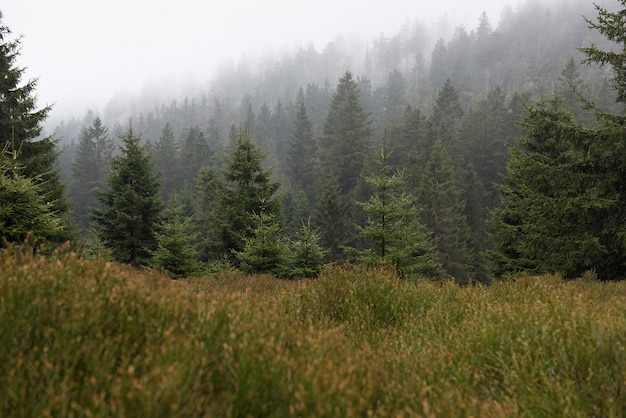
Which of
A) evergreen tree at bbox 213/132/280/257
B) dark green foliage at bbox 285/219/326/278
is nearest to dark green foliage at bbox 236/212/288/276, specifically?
dark green foliage at bbox 285/219/326/278

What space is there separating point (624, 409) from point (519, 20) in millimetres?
129528

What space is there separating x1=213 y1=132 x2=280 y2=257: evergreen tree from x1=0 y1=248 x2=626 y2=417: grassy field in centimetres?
1366

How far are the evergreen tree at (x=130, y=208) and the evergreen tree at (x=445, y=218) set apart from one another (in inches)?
934

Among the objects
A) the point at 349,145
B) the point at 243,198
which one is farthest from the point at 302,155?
the point at 243,198

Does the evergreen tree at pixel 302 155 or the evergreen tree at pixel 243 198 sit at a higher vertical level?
the evergreen tree at pixel 302 155

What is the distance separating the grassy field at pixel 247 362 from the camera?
192cm

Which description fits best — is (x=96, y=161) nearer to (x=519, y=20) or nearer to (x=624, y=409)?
(x=624, y=409)

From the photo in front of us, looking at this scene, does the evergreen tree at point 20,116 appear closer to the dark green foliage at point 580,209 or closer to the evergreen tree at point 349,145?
the dark green foliage at point 580,209

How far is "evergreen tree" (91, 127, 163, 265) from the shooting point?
60.9 ft

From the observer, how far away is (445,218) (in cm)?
3212

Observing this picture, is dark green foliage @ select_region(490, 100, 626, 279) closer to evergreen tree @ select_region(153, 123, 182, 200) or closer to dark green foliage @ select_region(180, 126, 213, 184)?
dark green foliage @ select_region(180, 126, 213, 184)

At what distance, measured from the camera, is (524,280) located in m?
6.92

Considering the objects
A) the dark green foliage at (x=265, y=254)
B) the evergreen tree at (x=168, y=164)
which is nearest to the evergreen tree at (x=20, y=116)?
the dark green foliage at (x=265, y=254)

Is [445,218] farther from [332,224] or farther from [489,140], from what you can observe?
[489,140]
